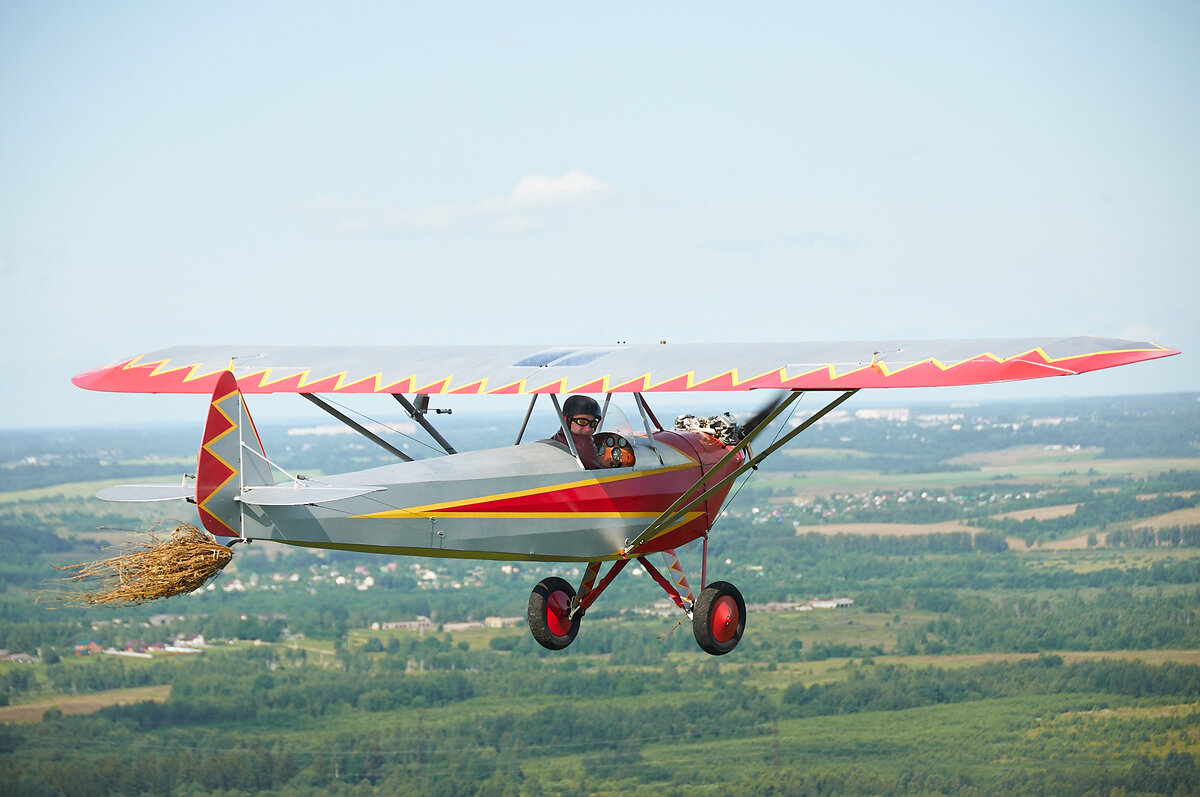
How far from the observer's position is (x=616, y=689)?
139000 millimetres

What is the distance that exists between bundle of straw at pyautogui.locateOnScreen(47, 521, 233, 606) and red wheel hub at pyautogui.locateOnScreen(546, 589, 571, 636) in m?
3.91

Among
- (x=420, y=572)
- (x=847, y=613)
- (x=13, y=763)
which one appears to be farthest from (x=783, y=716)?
(x=13, y=763)

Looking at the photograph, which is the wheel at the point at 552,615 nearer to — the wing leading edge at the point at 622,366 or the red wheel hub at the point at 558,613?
the red wheel hub at the point at 558,613

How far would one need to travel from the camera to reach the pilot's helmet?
1317 centimetres

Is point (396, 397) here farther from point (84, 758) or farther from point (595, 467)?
point (84, 758)

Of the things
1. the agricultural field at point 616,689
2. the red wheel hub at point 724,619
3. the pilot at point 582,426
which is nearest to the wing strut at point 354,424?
the pilot at point 582,426

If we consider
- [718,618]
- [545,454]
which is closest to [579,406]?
[545,454]

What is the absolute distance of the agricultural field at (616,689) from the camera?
12912cm

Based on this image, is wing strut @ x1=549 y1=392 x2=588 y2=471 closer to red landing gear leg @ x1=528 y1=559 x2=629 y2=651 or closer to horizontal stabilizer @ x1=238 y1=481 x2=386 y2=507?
red landing gear leg @ x1=528 y1=559 x2=629 y2=651

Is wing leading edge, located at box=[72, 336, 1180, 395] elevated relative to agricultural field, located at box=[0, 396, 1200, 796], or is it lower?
elevated

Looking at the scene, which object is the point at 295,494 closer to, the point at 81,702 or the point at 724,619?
the point at 724,619

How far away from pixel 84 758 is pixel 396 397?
134 meters

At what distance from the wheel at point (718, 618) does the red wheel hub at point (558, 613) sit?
4.33ft

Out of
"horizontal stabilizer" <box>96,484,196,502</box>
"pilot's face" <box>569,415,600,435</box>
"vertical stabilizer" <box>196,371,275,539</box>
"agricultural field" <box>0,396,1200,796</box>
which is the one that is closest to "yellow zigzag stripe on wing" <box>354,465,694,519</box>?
"pilot's face" <box>569,415,600,435</box>
